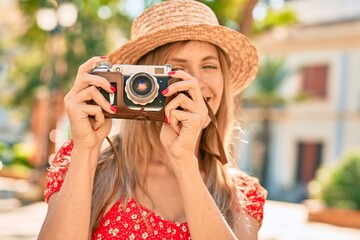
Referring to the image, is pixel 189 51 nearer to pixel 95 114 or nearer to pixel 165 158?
pixel 165 158

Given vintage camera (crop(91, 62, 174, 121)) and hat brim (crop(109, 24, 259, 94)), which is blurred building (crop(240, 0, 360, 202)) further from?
vintage camera (crop(91, 62, 174, 121))

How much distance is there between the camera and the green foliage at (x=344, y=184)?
10.9m

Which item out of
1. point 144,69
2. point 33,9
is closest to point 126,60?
point 144,69

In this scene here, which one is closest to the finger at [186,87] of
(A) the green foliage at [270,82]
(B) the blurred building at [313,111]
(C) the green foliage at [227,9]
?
(C) the green foliage at [227,9]

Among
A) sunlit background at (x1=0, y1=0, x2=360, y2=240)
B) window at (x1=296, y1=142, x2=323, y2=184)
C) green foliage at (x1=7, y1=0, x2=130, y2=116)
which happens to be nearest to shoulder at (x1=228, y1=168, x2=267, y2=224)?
green foliage at (x1=7, y1=0, x2=130, y2=116)

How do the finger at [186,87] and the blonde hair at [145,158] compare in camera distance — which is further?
the blonde hair at [145,158]

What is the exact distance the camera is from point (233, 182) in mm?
2363

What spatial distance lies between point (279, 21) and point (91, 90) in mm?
7716

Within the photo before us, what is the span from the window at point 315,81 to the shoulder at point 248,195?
22.8 metres

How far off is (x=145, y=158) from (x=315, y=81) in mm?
23132

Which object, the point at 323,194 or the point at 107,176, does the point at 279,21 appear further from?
the point at 107,176

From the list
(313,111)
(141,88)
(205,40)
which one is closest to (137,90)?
(141,88)

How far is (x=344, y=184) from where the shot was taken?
433 inches

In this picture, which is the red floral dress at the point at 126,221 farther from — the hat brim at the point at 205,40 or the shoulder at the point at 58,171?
the hat brim at the point at 205,40
